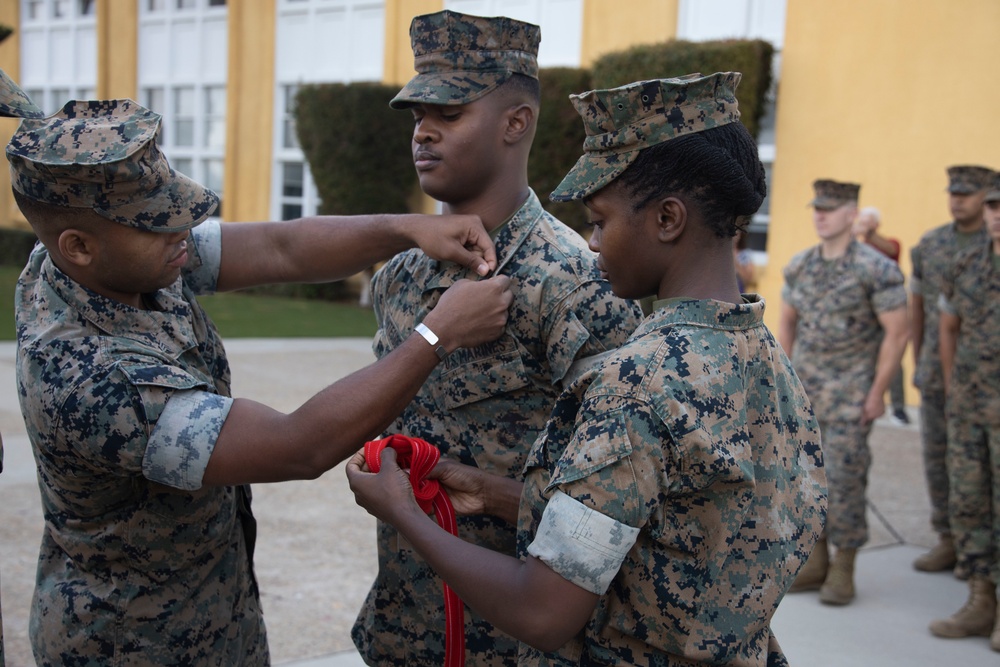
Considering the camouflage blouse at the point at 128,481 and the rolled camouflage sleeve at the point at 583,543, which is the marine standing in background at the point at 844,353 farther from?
the rolled camouflage sleeve at the point at 583,543

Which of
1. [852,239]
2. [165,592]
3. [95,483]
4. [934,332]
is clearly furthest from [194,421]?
[934,332]

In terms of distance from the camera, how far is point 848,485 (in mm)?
5484

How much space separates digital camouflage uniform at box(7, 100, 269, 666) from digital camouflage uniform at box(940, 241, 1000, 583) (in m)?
4.16

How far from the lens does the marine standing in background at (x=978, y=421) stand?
5203 mm

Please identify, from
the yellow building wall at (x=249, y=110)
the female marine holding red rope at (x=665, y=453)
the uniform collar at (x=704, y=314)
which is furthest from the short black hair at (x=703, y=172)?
the yellow building wall at (x=249, y=110)

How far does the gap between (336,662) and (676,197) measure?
3217 mm

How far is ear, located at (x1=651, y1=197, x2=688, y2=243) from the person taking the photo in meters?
1.83

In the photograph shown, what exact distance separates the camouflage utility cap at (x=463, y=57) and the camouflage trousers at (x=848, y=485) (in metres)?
3.57

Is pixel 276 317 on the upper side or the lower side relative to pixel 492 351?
lower

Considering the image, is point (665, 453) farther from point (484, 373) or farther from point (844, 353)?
point (844, 353)

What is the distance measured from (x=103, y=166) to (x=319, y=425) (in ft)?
2.45

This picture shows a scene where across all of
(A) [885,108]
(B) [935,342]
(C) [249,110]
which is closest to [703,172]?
(B) [935,342]

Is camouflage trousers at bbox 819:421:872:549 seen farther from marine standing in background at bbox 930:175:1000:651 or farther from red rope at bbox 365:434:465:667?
red rope at bbox 365:434:465:667

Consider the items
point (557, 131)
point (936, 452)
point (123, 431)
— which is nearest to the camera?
point (123, 431)
